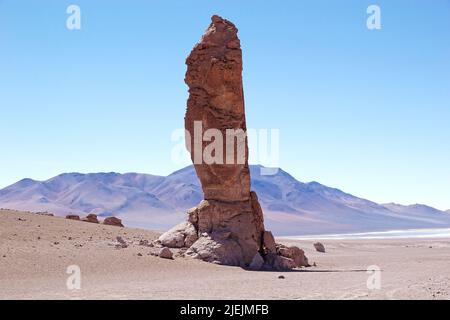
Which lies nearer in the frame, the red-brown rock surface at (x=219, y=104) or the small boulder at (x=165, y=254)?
the small boulder at (x=165, y=254)

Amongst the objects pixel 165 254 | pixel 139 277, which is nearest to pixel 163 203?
pixel 165 254

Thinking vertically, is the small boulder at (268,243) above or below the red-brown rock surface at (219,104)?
below

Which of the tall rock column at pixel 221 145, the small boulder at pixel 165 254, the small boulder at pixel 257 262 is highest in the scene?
the tall rock column at pixel 221 145

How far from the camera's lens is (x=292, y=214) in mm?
157375

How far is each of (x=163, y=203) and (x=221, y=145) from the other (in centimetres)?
13722

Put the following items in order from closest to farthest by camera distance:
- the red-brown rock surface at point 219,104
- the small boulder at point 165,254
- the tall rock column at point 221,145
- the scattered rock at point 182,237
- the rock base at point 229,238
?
the small boulder at point 165,254 → the rock base at point 229,238 → the tall rock column at point 221,145 → the red-brown rock surface at point 219,104 → the scattered rock at point 182,237

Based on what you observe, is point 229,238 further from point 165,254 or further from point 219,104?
point 219,104

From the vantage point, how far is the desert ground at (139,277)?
12.3m

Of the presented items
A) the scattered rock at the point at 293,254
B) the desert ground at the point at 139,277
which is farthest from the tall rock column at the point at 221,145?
the desert ground at the point at 139,277

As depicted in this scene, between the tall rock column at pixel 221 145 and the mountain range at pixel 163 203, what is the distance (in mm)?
102288

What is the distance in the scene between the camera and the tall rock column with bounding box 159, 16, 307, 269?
64.3ft

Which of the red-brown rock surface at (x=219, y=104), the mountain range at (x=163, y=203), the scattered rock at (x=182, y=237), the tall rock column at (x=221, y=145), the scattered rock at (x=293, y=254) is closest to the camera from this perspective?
the tall rock column at (x=221, y=145)

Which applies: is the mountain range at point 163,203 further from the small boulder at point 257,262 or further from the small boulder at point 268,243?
the small boulder at point 257,262
